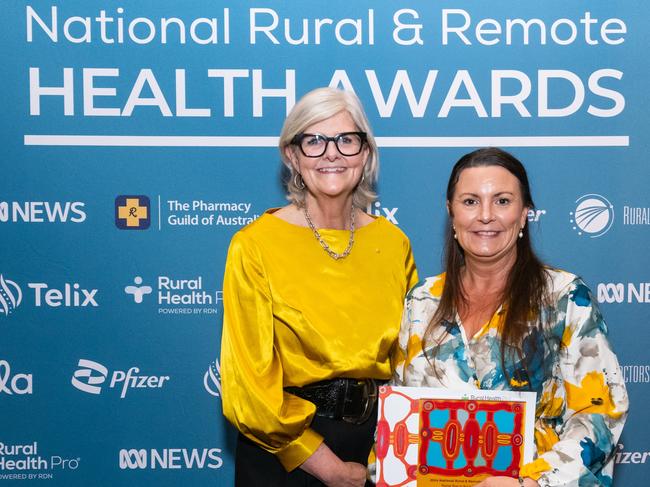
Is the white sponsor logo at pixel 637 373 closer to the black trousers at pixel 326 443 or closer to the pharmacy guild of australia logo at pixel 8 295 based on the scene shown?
the black trousers at pixel 326 443

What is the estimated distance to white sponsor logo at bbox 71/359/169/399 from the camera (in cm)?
312

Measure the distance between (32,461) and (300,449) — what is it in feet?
5.43

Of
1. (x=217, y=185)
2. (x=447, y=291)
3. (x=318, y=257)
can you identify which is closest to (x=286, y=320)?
(x=318, y=257)

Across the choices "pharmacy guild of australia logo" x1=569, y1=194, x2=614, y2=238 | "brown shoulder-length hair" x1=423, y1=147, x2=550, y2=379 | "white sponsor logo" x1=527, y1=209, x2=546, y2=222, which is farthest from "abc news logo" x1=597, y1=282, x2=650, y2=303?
"brown shoulder-length hair" x1=423, y1=147, x2=550, y2=379

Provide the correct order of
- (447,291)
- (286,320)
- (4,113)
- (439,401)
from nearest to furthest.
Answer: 1. (439,401)
2. (447,291)
3. (286,320)
4. (4,113)

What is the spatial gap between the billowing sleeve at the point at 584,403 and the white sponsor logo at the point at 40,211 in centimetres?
215

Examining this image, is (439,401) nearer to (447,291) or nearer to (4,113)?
(447,291)

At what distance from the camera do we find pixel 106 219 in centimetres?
309

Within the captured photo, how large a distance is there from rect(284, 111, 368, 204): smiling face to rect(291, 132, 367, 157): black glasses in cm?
1

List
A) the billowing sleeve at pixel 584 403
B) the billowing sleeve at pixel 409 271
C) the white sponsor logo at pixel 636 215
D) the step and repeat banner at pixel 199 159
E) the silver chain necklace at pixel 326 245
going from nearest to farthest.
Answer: the billowing sleeve at pixel 584 403, the silver chain necklace at pixel 326 245, the billowing sleeve at pixel 409 271, the step and repeat banner at pixel 199 159, the white sponsor logo at pixel 636 215

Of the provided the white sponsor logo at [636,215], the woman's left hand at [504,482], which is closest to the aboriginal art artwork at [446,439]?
the woman's left hand at [504,482]

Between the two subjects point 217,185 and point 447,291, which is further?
point 217,185

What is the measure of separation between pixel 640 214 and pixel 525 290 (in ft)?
5.41

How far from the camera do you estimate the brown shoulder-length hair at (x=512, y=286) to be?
5.71ft
